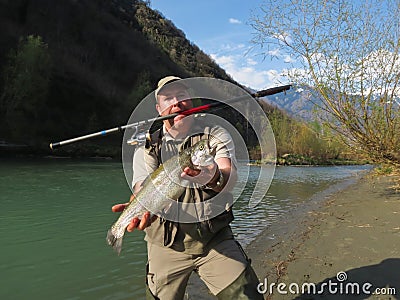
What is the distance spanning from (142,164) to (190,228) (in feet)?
2.77

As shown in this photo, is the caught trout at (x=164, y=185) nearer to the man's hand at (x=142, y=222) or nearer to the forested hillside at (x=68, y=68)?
the man's hand at (x=142, y=222)

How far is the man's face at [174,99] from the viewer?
3639 mm

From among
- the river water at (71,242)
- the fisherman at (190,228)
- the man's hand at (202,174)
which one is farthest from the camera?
the river water at (71,242)

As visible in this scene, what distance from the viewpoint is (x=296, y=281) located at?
5254 millimetres

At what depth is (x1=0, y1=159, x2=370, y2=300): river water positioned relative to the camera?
6008mm

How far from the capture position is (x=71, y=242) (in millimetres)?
8492

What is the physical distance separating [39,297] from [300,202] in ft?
39.1

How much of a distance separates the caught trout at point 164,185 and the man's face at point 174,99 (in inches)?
22.3

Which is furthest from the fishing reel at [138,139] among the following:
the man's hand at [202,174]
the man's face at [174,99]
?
the man's hand at [202,174]

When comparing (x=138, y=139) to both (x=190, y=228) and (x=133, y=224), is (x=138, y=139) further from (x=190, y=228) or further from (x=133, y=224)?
(x=190, y=228)

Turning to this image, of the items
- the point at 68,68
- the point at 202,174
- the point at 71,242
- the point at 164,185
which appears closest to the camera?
the point at 202,174

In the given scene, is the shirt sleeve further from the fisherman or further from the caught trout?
the caught trout

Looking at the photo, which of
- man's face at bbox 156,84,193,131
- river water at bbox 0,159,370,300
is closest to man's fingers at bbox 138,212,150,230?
man's face at bbox 156,84,193,131

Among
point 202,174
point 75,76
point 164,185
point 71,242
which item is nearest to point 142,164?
point 164,185
